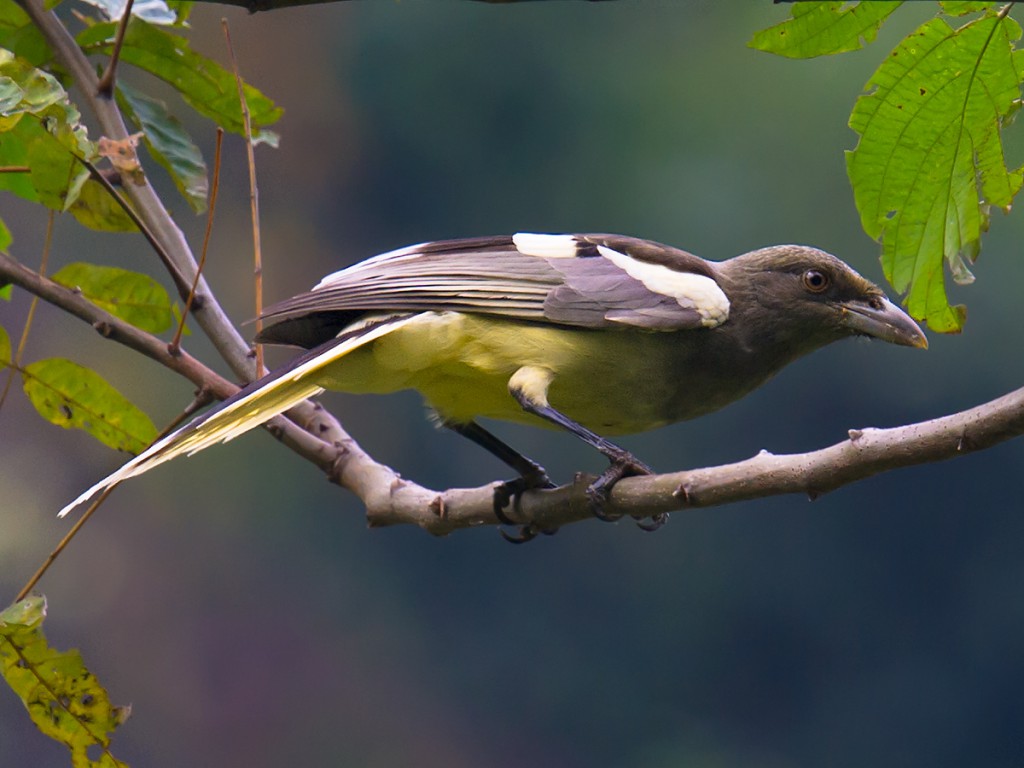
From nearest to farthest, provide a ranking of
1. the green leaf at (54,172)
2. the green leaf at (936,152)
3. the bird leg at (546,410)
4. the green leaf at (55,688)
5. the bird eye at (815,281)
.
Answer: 1. the green leaf at (936,152)
2. the green leaf at (55,688)
3. the green leaf at (54,172)
4. the bird leg at (546,410)
5. the bird eye at (815,281)

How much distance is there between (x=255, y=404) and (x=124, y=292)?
16.2 inches

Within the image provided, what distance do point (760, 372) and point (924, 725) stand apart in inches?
185

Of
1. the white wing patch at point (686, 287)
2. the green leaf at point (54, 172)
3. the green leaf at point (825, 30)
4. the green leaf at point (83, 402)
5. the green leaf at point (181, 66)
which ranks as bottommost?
the green leaf at point (83, 402)

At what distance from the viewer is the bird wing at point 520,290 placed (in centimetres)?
231

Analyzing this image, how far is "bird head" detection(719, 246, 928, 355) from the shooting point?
2.42 meters

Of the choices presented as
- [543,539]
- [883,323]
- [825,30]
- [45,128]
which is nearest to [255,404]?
[45,128]

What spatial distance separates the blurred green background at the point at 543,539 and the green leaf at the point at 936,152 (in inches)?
171

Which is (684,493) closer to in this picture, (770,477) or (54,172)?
(770,477)

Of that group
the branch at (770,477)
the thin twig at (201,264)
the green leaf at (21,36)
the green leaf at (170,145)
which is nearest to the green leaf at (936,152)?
the branch at (770,477)

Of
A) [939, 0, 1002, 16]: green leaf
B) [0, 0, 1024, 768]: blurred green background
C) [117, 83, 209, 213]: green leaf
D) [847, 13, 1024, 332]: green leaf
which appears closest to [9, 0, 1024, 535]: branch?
[117, 83, 209, 213]: green leaf

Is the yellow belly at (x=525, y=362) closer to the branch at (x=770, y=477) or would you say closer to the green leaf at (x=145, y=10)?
the branch at (x=770, y=477)

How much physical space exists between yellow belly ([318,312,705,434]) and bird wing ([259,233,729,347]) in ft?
0.11

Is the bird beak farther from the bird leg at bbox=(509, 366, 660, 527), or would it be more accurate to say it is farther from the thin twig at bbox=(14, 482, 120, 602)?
the thin twig at bbox=(14, 482, 120, 602)

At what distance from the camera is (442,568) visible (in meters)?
7.15
